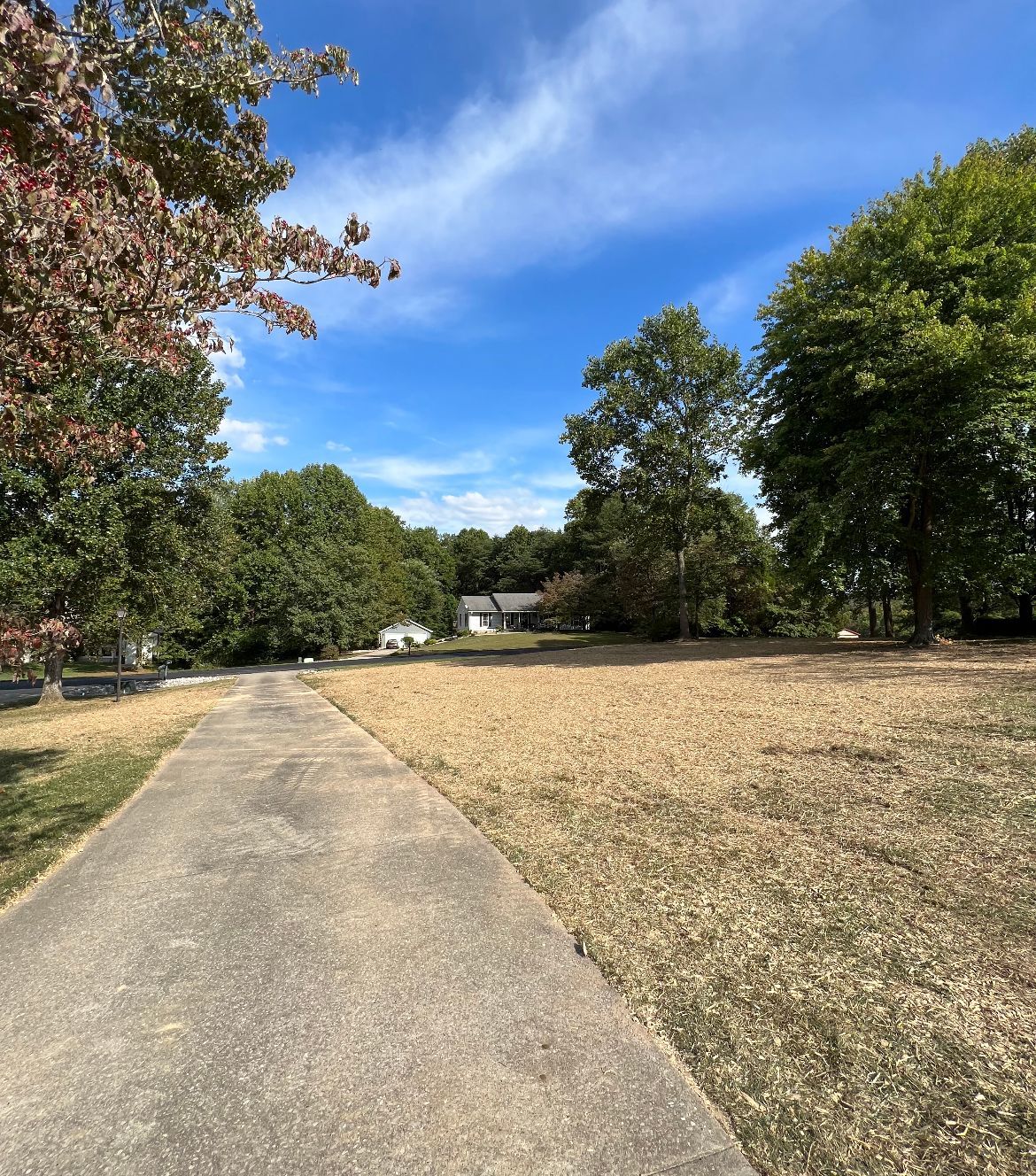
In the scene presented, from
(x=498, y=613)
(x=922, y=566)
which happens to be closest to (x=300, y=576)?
(x=498, y=613)

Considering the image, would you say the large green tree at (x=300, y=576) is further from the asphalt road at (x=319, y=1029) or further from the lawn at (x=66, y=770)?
the asphalt road at (x=319, y=1029)

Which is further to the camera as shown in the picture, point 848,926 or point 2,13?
point 848,926

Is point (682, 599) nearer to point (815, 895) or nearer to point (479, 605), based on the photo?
point (815, 895)

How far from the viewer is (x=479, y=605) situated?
2724 inches

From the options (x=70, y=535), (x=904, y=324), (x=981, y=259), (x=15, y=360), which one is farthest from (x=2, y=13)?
(x=981, y=259)

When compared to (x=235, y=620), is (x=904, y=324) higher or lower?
higher

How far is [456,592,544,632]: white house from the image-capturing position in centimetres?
6888

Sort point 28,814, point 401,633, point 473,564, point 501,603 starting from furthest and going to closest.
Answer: point 473,564
point 501,603
point 401,633
point 28,814

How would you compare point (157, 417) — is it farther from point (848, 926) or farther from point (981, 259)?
point (981, 259)

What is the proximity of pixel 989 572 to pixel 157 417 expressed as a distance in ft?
79.4

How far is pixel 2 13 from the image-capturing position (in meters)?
2.20

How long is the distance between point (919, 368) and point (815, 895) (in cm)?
1626

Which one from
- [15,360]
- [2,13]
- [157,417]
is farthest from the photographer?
[157,417]

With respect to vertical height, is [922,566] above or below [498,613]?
above
